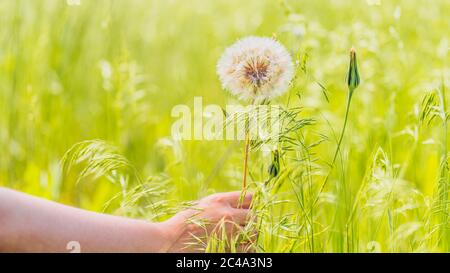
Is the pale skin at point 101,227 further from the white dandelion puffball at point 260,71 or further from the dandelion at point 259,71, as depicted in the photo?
the white dandelion puffball at point 260,71

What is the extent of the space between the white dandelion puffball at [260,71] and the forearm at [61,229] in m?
0.27

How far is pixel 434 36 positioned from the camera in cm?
268

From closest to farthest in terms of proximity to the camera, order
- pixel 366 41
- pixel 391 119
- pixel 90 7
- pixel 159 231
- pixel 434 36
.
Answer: pixel 159 231 → pixel 391 119 → pixel 366 41 → pixel 434 36 → pixel 90 7

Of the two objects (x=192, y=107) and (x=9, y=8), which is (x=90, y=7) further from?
(x=192, y=107)

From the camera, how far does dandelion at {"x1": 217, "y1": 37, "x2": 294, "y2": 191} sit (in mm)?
1320

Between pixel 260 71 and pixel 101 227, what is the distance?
359mm

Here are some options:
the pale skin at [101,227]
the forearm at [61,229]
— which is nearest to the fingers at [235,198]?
the pale skin at [101,227]

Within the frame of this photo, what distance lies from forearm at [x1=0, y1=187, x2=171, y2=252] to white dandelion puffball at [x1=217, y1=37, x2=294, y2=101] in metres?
0.27

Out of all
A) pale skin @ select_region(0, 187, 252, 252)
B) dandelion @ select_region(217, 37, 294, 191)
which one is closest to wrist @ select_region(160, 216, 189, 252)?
pale skin @ select_region(0, 187, 252, 252)

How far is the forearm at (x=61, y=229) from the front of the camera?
1248mm
